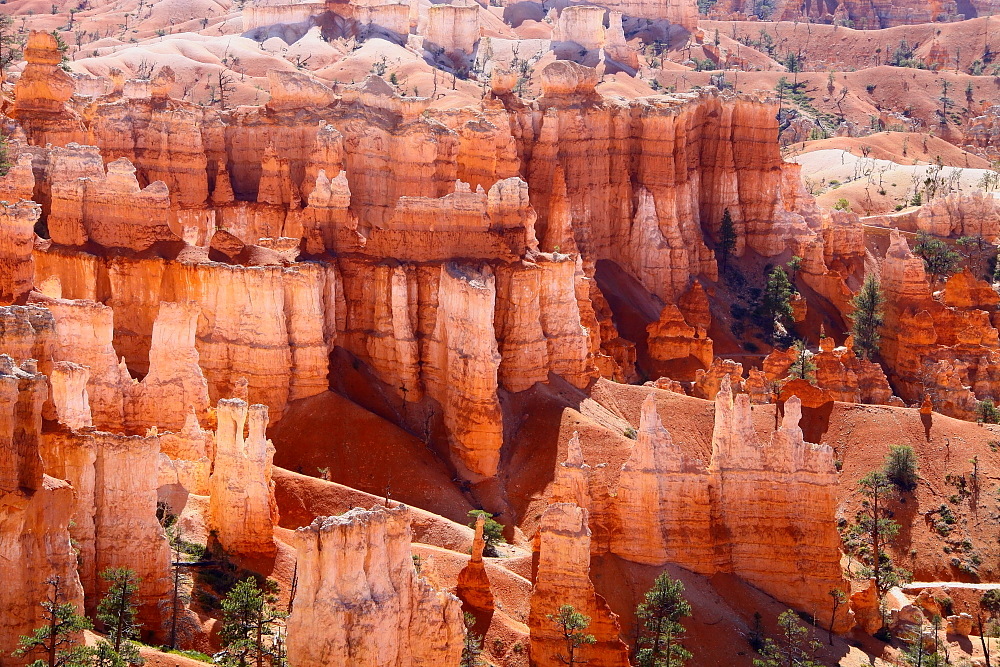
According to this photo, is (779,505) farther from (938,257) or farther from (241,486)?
(938,257)

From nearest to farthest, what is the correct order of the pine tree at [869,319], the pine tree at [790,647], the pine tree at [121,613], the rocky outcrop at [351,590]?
1. the rocky outcrop at [351,590]
2. the pine tree at [121,613]
3. the pine tree at [790,647]
4. the pine tree at [869,319]

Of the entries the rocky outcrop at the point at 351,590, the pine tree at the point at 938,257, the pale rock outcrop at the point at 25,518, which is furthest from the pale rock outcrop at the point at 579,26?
the pale rock outcrop at the point at 25,518

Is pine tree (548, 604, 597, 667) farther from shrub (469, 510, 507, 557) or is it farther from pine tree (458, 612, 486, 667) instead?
shrub (469, 510, 507, 557)

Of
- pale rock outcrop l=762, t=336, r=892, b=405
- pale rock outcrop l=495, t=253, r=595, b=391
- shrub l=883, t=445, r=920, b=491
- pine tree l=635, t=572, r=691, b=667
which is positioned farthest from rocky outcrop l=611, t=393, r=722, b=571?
pale rock outcrop l=762, t=336, r=892, b=405

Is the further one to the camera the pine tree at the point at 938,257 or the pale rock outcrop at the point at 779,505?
the pine tree at the point at 938,257

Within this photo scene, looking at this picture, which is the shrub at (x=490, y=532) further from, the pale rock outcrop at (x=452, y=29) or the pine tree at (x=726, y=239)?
the pale rock outcrop at (x=452, y=29)

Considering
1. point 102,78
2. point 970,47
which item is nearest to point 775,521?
point 102,78

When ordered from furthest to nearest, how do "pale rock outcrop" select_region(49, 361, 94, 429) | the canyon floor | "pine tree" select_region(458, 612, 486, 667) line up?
"pale rock outcrop" select_region(49, 361, 94, 429) < "pine tree" select_region(458, 612, 486, 667) < the canyon floor
